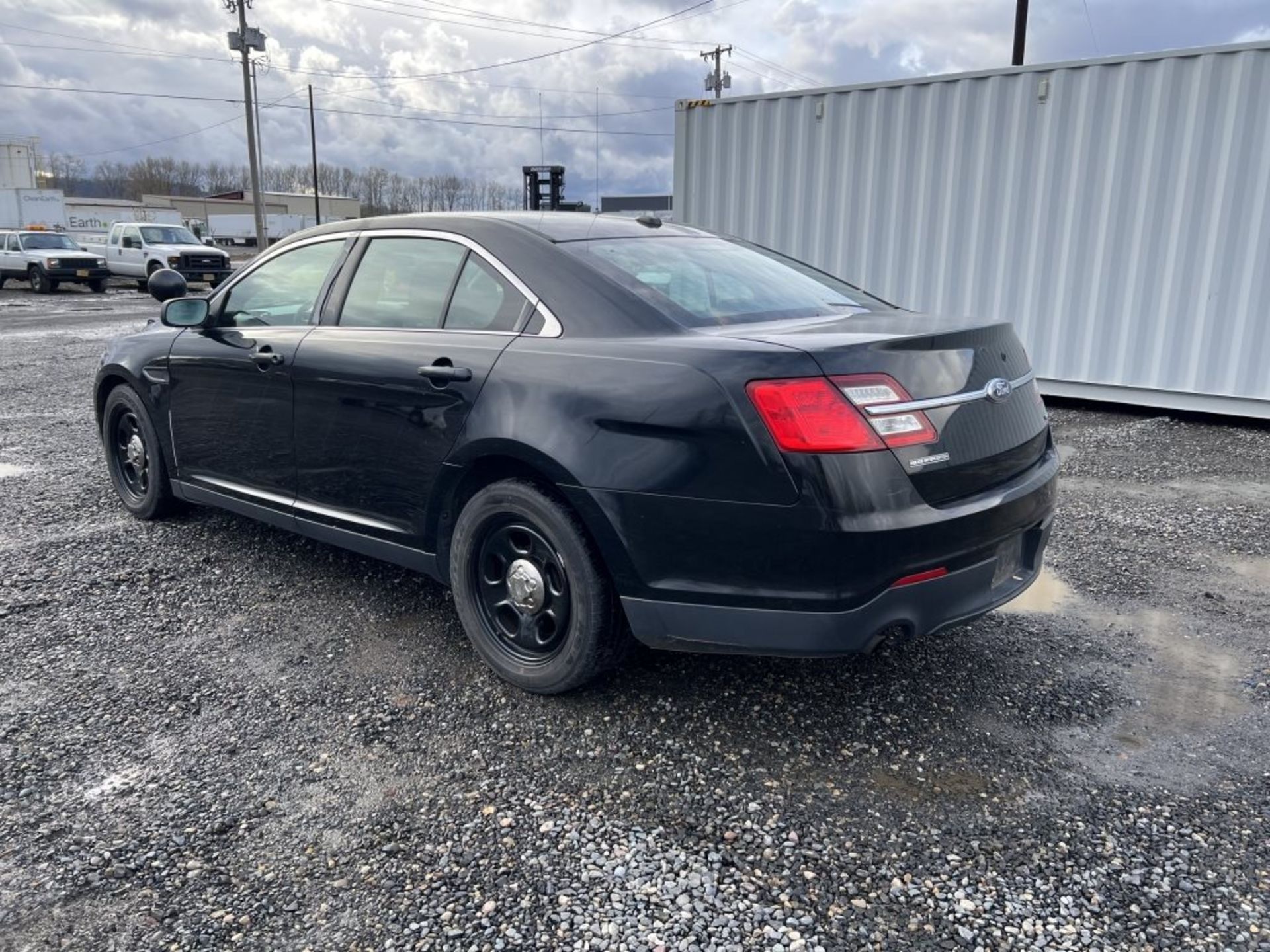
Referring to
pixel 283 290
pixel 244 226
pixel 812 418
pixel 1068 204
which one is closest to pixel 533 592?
pixel 812 418

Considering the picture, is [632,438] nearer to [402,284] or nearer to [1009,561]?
[1009,561]

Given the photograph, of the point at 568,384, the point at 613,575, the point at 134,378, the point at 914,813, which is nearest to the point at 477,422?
the point at 568,384

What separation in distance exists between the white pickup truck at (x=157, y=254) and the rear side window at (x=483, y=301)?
23.8 meters

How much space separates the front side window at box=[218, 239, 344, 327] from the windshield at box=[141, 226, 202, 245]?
2498cm

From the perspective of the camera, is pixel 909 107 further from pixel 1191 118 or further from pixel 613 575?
pixel 613 575

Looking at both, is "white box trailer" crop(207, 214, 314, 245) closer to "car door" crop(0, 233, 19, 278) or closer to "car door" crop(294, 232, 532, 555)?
"car door" crop(0, 233, 19, 278)

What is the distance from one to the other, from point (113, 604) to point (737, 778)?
2.76 metres

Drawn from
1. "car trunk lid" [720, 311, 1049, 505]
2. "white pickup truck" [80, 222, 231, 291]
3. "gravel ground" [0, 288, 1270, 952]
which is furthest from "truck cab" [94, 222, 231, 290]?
"car trunk lid" [720, 311, 1049, 505]

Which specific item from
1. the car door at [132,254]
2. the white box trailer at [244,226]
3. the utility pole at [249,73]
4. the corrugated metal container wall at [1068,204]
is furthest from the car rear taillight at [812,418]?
the white box trailer at [244,226]

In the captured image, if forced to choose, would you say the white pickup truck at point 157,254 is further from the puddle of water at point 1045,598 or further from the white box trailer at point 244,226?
the white box trailer at point 244,226

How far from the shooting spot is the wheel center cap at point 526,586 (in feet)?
10.2

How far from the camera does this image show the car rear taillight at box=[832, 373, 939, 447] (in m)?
2.55

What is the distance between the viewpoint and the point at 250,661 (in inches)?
138

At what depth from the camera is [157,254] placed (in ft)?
83.9
